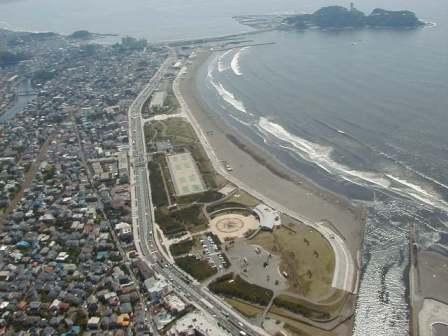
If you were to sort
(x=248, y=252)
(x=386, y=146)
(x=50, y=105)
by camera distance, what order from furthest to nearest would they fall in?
(x=50, y=105)
(x=386, y=146)
(x=248, y=252)

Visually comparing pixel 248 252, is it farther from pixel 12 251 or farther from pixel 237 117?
pixel 237 117

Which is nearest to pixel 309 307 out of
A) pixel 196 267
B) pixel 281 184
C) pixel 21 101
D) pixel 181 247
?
pixel 196 267

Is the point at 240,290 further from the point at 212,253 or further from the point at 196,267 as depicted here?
the point at 212,253

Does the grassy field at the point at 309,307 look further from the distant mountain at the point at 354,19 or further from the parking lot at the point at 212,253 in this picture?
the distant mountain at the point at 354,19

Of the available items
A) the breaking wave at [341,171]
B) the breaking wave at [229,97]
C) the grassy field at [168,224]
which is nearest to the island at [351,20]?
the breaking wave at [229,97]

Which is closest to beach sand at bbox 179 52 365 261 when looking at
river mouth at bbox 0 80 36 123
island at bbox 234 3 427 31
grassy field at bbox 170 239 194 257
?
grassy field at bbox 170 239 194 257

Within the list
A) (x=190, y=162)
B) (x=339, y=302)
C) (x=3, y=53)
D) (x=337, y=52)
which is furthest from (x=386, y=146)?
(x=3, y=53)

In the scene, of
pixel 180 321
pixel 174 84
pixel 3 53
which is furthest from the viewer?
pixel 3 53
